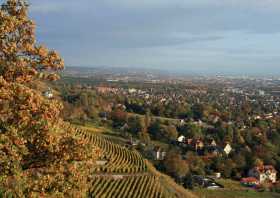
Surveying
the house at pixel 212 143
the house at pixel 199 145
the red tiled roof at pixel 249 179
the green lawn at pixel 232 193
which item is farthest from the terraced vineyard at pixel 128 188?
the house at pixel 212 143

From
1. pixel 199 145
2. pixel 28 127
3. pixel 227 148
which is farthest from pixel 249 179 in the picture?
pixel 28 127

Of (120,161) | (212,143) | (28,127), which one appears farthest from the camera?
(212,143)

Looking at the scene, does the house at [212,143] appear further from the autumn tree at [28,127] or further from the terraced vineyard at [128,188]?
the autumn tree at [28,127]

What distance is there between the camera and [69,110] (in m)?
60.8

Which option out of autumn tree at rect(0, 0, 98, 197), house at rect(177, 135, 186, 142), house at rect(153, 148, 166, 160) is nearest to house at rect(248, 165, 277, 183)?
house at rect(153, 148, 166, 160)

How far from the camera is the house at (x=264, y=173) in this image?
42.6m

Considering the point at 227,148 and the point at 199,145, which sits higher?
the point at 227,148

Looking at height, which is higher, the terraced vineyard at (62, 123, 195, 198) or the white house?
the terraced vineyard at (62, 123, 195, 198)

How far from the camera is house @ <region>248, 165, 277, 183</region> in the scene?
4262 cm

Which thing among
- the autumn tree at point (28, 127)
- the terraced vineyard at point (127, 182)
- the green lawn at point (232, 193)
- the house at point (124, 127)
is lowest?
the green lawn at point (232, 193)

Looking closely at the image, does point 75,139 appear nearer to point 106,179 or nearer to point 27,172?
point 27,172

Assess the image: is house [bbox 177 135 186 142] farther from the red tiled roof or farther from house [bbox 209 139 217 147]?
the red tiled roof

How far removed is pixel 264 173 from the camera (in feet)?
142

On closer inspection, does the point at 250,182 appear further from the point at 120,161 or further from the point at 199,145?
the point at 199,145
